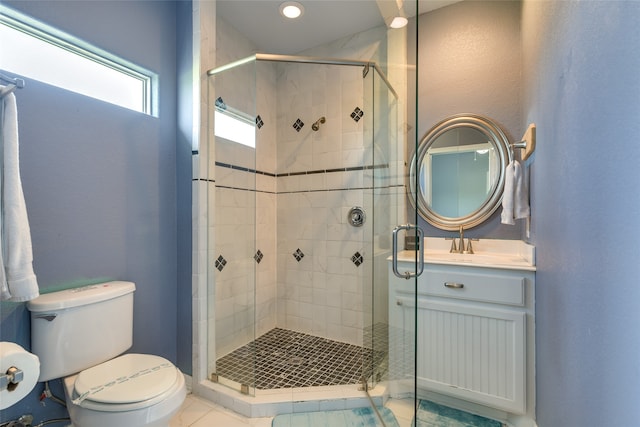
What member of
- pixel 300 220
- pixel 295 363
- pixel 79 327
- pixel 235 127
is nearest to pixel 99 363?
pixel 79 327

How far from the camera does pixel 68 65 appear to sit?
1.50 metres

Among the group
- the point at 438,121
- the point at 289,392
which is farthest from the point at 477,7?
the point at 289,392

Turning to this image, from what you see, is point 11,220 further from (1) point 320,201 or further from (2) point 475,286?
(2) point 475,286

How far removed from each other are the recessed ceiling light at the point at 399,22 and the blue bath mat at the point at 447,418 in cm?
212

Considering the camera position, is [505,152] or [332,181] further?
[332,181]

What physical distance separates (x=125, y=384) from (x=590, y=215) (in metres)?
1.80

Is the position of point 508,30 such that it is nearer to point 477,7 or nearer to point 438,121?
point 477,7

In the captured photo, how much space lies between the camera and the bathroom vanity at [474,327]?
152 centimetres

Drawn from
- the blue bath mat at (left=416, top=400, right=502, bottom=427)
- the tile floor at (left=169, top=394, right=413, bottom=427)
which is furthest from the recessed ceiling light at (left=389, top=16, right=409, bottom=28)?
the blue bath mat at (left=416, top=400, right=502, bottom=427)

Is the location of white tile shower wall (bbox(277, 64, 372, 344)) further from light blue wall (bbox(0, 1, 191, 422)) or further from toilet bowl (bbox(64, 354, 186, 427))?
toilet bowl (bbox(64, 354, 186, 427))

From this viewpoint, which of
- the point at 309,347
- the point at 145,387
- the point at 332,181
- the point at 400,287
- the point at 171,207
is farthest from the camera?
the point at 332,181

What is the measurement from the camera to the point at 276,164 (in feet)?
9.39

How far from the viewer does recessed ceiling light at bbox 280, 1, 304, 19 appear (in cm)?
220

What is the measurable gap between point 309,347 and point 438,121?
2117 mm
